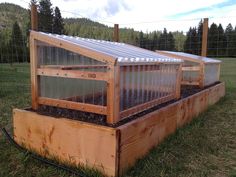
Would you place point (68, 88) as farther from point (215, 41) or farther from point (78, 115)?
point (215, 41)

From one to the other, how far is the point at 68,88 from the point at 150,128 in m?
1.06

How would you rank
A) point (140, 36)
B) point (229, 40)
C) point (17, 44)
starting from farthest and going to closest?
point (229, 40)
point (17, 44)
point (140, 36)

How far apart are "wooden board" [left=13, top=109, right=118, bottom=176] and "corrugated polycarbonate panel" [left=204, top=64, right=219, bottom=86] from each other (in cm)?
431

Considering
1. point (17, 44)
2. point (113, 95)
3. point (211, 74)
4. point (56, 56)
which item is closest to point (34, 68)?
point (56, 56)

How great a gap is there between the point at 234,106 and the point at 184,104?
231 cm

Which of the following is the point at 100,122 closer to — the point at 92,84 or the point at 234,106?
the point at 92,84

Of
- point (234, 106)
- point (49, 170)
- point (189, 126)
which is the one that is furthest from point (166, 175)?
point (234, 106)

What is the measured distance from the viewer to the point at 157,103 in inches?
136

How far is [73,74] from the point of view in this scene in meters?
2.64

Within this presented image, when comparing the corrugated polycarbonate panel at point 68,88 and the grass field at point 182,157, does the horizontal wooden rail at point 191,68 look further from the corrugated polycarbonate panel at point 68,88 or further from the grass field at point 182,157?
the corrugated polycarbonate panel at point 68,88

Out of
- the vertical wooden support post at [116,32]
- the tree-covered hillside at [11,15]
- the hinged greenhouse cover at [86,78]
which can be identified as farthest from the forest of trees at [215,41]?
the tree-covered hillside at [11,15]

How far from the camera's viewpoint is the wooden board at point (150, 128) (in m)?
2.39

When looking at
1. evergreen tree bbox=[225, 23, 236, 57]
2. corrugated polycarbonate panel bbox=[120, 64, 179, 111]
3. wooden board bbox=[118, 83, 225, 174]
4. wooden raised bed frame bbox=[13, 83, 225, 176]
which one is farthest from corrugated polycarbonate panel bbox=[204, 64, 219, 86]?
evergreen tree bbox=[225, 23, 236, 57]

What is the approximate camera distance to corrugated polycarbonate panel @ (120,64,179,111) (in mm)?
2663
